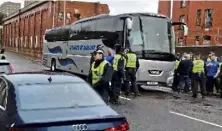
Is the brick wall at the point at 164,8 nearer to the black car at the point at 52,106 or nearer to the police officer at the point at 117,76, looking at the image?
the police officer at the point at 117,76

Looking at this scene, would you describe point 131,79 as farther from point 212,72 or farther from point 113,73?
point 212,72

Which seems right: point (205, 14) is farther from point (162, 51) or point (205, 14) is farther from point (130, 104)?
point (130, 104)

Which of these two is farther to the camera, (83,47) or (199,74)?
(83,47)

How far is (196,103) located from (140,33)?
4.45 m

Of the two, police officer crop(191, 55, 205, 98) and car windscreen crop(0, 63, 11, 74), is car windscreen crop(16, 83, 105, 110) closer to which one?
car windscreen crop(0, 63, 11, 74)

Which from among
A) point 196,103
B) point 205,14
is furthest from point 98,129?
point 205,14

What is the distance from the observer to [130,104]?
568 inches

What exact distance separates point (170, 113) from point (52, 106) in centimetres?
733

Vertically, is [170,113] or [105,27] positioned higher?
[105,27]

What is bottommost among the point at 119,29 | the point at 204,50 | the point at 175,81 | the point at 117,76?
the point at 175,81

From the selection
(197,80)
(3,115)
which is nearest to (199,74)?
(197,80)

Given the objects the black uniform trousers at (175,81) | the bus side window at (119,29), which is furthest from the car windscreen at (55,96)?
the black uniform trousers at (175,81)

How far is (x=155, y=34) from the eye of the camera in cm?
1880

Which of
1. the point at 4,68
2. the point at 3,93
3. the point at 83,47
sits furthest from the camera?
the point at 83,47
